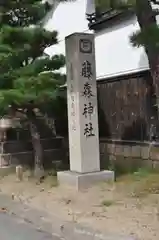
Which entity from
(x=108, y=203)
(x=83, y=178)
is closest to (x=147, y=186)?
(x=108, y=203)

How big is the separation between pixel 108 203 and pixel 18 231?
1.67 m

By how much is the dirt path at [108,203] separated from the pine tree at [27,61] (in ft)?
5.90

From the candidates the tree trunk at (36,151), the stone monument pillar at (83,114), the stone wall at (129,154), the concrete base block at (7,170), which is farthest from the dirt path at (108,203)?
the concrete base block at (7,170)

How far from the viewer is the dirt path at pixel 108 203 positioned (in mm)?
6285

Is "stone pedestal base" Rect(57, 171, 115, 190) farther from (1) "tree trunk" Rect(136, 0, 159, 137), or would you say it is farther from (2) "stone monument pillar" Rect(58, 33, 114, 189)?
(1) "tree trunk" Rect(136, 0, 159, 137)

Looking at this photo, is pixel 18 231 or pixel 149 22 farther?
pixel 149 22

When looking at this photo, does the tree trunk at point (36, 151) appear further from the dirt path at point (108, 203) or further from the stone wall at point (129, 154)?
the stone wall at point (129, 154)

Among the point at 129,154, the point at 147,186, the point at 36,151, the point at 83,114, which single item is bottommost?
the point at 147,186

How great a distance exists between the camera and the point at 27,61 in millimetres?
10836

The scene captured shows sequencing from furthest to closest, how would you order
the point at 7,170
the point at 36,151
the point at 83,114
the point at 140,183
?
the point at 7,170, the point at 36,151, the point at 83,114, the point at 140,183

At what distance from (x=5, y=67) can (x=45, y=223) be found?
4693mm

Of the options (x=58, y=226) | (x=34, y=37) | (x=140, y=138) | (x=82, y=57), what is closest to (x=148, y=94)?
(x=140, y=138)

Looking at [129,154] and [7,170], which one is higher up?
[129,154]

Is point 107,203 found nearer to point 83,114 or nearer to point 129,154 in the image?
point 83,114
